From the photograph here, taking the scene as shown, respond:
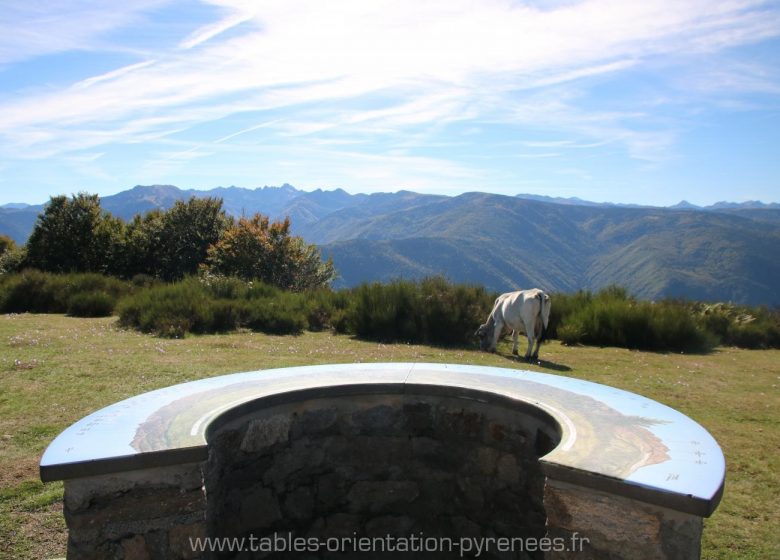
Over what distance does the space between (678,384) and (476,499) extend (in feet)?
16.3

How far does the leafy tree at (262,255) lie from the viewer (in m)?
19.4

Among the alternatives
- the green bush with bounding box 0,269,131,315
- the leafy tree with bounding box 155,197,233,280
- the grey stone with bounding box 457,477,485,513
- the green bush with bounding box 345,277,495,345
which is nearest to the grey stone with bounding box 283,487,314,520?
the grey stone with bounding box 457,477,485,513

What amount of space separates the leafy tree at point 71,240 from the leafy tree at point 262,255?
3.53m

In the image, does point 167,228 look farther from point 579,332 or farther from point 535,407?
point 535,407

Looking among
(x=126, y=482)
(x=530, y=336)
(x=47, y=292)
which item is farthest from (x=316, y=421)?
(x=47, y=292)

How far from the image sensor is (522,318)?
9.74 meters

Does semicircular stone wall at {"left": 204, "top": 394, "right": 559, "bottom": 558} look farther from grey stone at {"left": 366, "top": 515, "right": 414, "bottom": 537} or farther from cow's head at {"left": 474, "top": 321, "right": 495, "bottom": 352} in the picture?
cow's head at {"left": 474, "top": 321, "right": 495, "bottom": 352}

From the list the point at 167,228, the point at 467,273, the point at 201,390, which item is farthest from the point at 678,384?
the point at 467,273

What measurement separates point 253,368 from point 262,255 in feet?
41.1

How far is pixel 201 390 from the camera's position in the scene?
154 inches

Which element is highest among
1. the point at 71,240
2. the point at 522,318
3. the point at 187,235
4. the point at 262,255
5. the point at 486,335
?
the point at 187,235

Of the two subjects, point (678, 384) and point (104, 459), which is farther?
point (678, 384)

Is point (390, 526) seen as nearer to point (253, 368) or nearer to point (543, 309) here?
point (253, 368)

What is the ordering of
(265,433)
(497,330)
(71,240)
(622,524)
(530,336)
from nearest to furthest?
(622,524)
(265,433)
(530,336)
(497,330)
(71,240)
